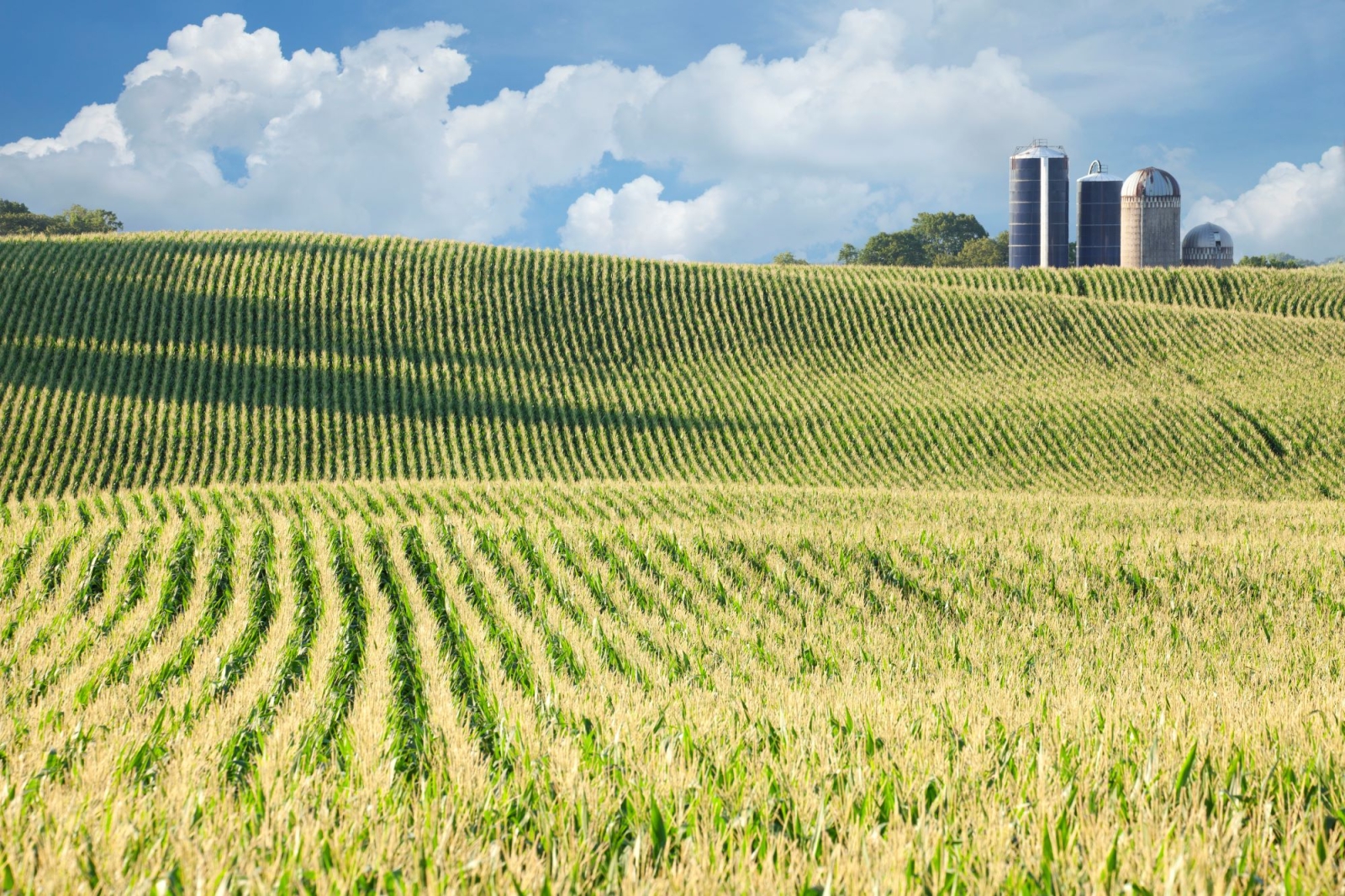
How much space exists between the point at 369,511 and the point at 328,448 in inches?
526

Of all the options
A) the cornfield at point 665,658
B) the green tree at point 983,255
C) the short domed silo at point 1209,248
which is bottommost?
the cornfield at point 665,658

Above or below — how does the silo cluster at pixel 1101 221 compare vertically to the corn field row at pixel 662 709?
above

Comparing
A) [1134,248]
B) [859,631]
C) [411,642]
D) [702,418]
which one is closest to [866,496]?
[702,418]

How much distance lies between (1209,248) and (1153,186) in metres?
7.70

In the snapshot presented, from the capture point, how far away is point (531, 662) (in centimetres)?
750

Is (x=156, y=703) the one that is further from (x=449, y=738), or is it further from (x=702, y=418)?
(x=702, y=418)

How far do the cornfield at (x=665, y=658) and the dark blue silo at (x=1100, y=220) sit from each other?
49307 mm

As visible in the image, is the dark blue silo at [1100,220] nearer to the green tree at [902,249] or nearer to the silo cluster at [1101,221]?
the silo cluster at [1101,221]

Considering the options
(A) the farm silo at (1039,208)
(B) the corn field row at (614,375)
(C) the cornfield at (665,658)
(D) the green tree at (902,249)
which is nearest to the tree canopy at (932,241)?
(D) the green tree at (902,249)

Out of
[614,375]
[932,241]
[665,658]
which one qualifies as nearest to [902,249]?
[932,241]

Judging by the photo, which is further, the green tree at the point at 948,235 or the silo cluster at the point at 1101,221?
the green tree at the point at 948,235

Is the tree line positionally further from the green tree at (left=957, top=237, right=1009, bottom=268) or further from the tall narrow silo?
the tall narrow silo

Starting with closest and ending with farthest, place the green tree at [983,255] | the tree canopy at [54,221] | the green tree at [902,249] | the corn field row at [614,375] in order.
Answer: the corn field row at [614,375] → the tree canopy at [54,221] → the green tree at [983,255] → the green tree at [902,249]

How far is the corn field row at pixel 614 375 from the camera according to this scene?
105ft
